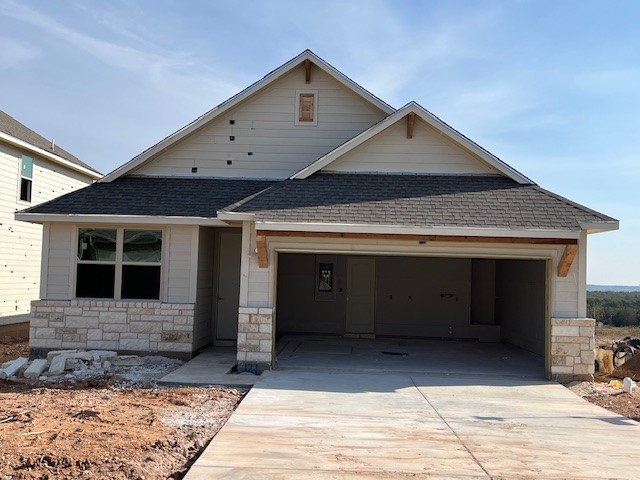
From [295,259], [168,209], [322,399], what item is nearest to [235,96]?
[168,209]

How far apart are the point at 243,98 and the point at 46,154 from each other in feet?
30.6

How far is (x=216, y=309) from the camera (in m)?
14.4

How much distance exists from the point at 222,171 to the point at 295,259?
12.1 feet

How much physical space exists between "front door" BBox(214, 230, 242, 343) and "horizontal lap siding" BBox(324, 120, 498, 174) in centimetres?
321

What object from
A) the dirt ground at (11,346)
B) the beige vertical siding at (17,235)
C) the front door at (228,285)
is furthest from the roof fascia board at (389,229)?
the beige vertical siding at (17,235)

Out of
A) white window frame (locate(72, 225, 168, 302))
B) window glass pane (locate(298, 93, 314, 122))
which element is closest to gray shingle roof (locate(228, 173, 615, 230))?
window glass pane (locate(298, 93, 314, 122))

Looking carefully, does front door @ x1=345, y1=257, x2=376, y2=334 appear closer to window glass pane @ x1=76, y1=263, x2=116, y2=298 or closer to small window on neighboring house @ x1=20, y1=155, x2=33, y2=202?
window glass pane @ x1=76, y1=263, x2=116, y2=298

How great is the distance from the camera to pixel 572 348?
11.0m

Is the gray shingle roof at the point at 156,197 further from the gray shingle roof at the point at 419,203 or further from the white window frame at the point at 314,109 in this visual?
the gray shingle roof at the point at 419,203

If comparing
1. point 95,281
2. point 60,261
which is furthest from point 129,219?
point 60,261

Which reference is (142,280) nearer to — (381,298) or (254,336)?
(254,336)

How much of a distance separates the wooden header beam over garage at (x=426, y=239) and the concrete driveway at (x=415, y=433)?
7.23ft

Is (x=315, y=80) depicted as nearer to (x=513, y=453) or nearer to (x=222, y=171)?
(x=222, y=171)

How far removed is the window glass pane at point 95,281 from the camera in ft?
42.5
